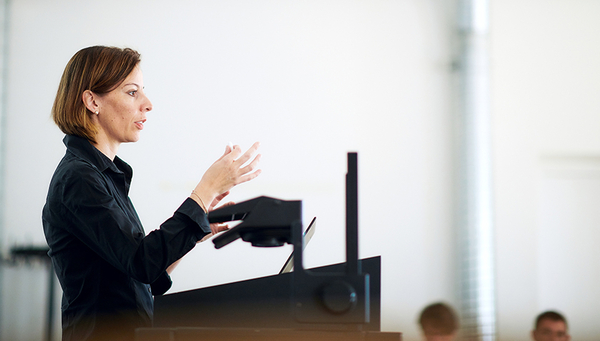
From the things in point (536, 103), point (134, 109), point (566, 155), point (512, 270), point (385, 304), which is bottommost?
point (385, 304)

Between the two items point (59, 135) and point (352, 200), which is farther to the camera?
point (59, 135)

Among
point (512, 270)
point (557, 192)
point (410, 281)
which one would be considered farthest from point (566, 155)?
point (410, 281)

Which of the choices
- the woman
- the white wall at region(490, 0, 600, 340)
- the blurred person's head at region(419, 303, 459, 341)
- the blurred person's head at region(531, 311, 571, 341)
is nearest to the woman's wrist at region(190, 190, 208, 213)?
the woman

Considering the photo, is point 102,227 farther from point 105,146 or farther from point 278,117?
point 278,117

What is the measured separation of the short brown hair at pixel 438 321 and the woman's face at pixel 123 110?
2001 mm

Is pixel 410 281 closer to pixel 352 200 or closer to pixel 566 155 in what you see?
pixel 566 155

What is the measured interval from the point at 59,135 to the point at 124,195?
127 inches

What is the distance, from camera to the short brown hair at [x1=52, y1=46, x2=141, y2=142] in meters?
1.51

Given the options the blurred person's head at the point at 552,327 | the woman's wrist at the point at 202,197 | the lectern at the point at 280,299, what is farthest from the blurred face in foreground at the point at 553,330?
the woman's wrist at the point at 202,197

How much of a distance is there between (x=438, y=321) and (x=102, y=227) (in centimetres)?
224

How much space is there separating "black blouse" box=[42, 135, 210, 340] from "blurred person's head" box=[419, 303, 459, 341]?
6.34ft

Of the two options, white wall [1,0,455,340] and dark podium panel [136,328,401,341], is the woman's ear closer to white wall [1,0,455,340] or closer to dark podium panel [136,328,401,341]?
dark podium panel [136,328,401,341]

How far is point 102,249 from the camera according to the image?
1228 mm

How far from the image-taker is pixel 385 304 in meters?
4.44
